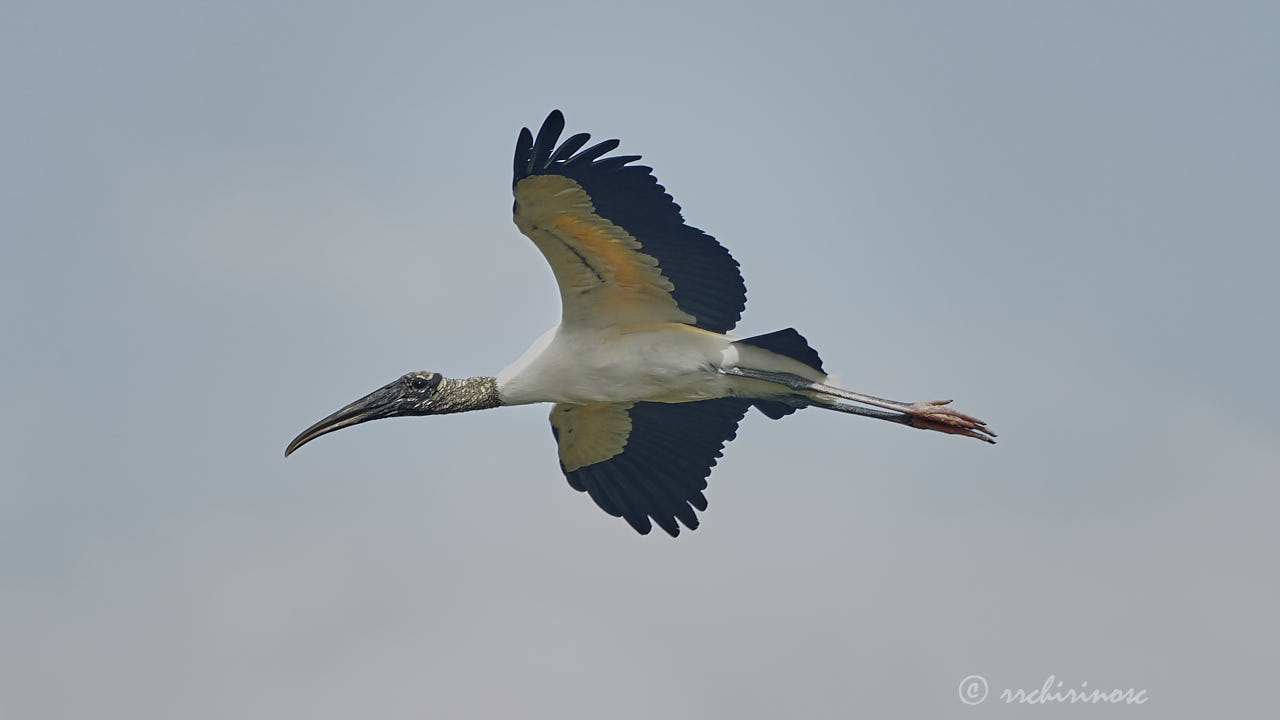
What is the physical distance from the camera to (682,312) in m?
11.1

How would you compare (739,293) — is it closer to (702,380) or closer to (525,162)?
(702,380)

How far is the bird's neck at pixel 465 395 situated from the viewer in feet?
38.2

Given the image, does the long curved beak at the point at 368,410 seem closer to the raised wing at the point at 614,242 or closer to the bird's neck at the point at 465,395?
the bird's neck at the point at 465,395

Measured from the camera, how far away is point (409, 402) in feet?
39.4

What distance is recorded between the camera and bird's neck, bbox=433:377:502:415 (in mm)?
11633

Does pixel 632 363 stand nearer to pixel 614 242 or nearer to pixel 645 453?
pixel 614 242

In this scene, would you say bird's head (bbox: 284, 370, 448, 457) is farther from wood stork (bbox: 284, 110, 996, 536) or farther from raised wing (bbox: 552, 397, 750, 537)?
raised wing (bbox: 552, 397, 750, 537)

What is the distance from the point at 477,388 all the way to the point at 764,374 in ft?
6.48

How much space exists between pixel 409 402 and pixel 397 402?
83 millimetres

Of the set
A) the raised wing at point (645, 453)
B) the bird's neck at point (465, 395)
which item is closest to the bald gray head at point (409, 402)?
the bird's neck at point (465, 395)

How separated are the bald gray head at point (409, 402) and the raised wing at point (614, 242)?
1122 millimetres

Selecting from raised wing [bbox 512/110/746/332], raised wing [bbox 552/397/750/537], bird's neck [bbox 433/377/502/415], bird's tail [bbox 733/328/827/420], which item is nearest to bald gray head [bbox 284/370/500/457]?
bird's neck [bbox 433/377/502/415]

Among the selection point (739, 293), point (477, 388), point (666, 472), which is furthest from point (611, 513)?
point (739, 293)

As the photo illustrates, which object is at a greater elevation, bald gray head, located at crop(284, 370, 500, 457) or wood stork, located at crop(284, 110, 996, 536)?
wood stork, located at crop(284, 110, 996, 536)
